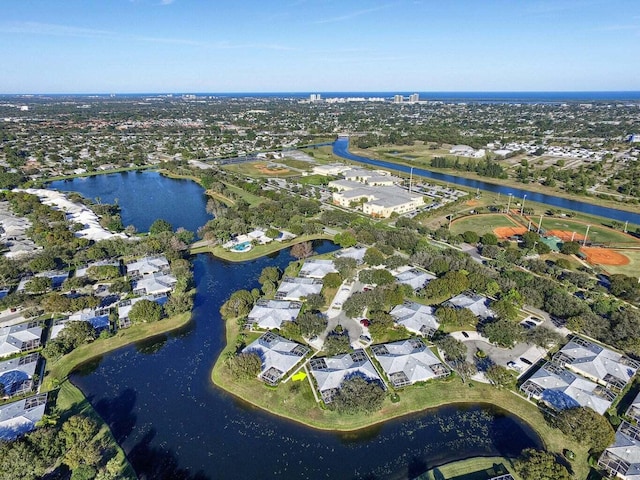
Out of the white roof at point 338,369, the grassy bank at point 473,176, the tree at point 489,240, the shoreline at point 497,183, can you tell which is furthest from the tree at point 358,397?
the grassy bank at point 473,176

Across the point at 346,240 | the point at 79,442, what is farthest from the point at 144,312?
the point at 346,240

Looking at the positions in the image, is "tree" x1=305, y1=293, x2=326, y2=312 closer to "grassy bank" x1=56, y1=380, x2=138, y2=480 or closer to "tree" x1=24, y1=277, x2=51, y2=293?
"grassy bank" x1=56, y1=380, x2=138, y2=480

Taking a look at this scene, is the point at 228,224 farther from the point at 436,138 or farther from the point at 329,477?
the point at 436,138

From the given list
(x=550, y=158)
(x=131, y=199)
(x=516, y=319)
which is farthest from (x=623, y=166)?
(x=131, y=199)

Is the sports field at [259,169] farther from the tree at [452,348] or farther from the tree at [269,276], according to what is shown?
the tree at [452,348]

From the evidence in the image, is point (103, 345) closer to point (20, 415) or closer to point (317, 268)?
point (20, 415)
